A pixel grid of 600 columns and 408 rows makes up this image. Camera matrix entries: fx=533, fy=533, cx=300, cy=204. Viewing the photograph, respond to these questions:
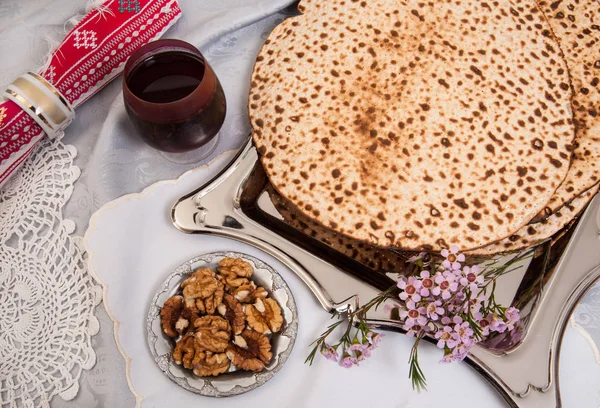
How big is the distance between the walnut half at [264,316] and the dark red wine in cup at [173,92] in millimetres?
290

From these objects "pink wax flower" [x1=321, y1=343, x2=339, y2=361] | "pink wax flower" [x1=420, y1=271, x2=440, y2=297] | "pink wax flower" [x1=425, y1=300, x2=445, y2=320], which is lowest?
"pink wax flower" [x1=321, y1=343, x2=339, y2=361]

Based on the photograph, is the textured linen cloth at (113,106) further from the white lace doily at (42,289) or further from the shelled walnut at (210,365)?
the shelled walnut at (210,365)

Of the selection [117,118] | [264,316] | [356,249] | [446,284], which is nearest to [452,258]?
[446,284]

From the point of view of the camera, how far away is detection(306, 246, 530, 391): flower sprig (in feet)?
2.53

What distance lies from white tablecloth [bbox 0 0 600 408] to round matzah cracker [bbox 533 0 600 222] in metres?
0.20

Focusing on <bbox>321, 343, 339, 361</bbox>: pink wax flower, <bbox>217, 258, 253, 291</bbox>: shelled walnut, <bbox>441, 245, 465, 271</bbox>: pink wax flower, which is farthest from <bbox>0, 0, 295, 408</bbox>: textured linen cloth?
<bbox>441, 245, 465, 271</bbox>: pink wax flower

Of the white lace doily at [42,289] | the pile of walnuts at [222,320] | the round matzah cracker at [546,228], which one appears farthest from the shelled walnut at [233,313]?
the round matzah cracker at [546,228]

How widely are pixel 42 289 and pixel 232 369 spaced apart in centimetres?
37

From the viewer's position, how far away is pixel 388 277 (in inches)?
34.5

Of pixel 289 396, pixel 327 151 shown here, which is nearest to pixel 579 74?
pixel 327 151

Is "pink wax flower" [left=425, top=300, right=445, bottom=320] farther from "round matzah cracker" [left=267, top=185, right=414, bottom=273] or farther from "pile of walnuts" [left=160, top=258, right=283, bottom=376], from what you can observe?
"pile of walnuts" [left=160, top=258, right=283, bottom=376]

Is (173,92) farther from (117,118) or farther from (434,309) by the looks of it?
(434,309)

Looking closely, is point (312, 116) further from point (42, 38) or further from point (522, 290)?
point (42, 38)

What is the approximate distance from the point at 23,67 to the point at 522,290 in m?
1.03
